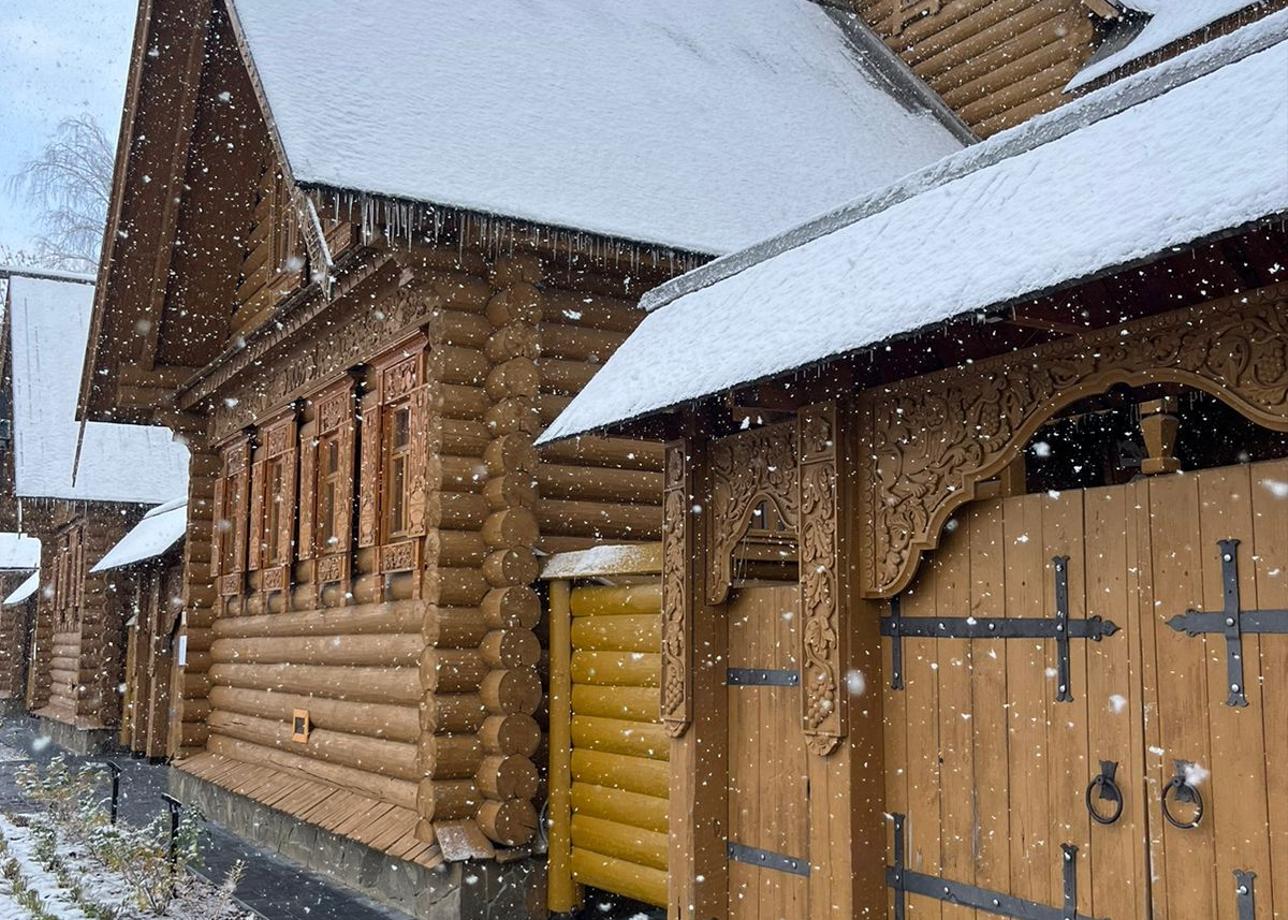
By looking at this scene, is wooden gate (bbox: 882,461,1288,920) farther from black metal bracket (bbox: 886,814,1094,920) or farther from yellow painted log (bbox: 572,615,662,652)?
yellow painted log (bbox: 572,615,662,652)

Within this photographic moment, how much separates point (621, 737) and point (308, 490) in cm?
518

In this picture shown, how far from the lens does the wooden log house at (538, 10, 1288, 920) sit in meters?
4.02

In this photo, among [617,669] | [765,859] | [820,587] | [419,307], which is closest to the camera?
[820,587]

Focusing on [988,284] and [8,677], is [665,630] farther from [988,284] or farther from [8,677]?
[8,677]

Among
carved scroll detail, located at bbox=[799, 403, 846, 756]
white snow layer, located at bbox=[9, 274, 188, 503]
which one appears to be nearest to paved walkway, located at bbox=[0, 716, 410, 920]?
carved scroll detail, located at bbox=[799, 403, 846, 756]

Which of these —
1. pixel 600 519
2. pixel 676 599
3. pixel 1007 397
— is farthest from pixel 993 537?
pixel 600 519

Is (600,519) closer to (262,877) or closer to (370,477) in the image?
(370,477)

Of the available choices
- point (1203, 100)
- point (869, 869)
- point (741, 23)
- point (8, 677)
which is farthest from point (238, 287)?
point (8, 677)

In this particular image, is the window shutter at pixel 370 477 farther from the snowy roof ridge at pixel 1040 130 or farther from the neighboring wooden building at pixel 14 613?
the neighboring wooden building at pixel 14 613

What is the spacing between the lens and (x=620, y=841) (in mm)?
7910

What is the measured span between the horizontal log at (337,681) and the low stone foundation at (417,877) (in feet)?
3.56

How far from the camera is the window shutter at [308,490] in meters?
11.9

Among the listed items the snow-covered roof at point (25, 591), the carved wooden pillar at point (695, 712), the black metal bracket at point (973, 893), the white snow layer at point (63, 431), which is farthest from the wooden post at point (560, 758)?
the snow-covered roof at point (25, 591)

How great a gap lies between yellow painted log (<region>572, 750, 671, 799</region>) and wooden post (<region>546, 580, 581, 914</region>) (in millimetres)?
116
